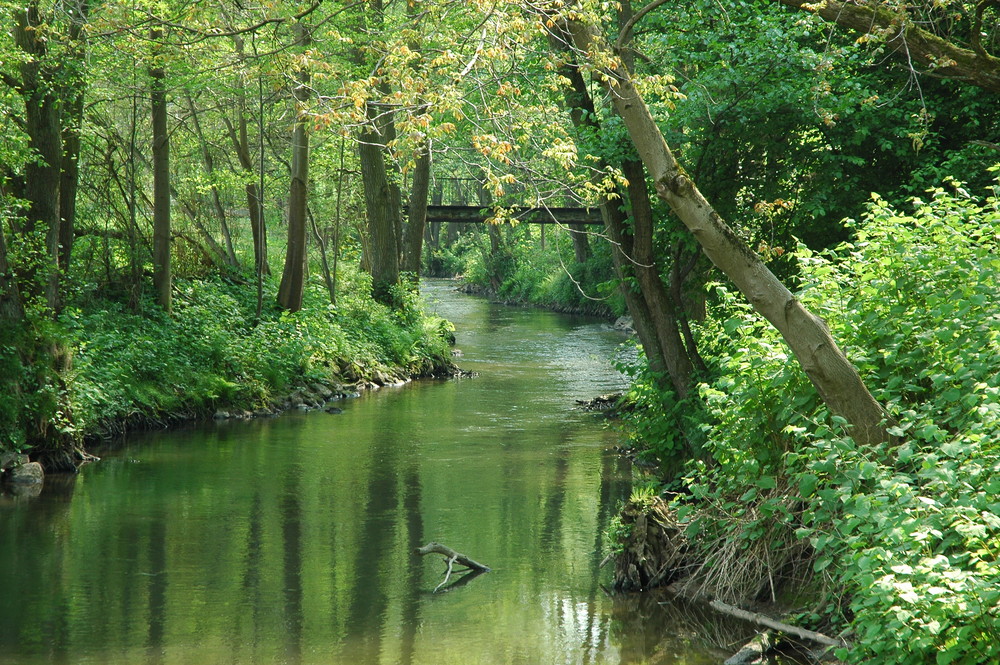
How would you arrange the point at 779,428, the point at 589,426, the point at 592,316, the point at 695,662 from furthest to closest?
the point at 592,316 → the point at 589,426 → the point at 779,428 → the point at 695,662

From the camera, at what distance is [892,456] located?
20.3 feet

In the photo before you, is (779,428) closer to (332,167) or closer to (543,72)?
(543,72)

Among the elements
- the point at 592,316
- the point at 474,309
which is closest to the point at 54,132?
the point at 592,316

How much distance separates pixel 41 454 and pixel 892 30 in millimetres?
10925

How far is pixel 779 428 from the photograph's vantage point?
7637mm

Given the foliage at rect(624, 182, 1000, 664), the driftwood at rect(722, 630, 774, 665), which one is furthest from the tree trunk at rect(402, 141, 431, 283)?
the driftwood at rect(722, 630, 774, 665)

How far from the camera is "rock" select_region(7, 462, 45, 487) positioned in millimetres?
12072

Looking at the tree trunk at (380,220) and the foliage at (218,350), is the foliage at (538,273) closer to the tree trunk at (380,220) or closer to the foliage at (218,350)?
the tree trunk at (380,220)

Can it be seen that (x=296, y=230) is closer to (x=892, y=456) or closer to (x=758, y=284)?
(x=758, y=284)

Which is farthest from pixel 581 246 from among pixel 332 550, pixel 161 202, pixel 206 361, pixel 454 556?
pixel 454 556

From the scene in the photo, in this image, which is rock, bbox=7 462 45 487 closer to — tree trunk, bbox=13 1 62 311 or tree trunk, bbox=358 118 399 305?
tree trunk, bbox=13 1 62 311

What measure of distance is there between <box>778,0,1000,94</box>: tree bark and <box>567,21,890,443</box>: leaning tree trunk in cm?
236

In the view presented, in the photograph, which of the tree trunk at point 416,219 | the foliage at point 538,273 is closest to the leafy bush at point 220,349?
the tree trunk at point 416,219

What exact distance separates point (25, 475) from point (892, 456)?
10.2 meters
